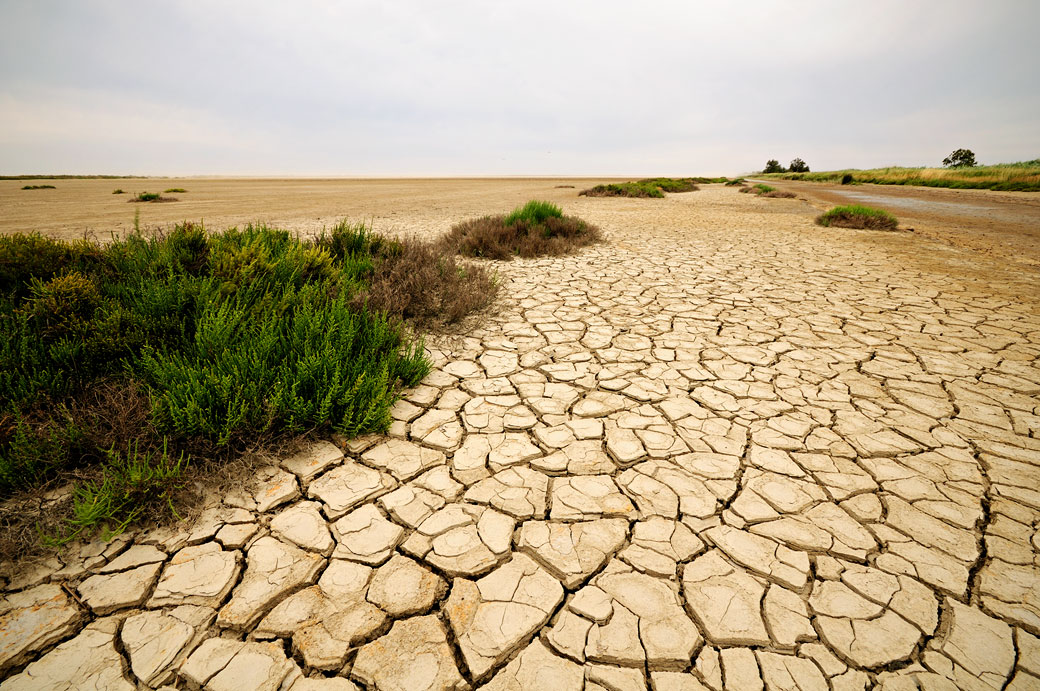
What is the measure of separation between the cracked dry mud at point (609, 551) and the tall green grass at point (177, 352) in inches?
11.8

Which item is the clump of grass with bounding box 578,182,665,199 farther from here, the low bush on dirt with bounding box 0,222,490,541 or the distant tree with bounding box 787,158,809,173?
the distant tree with bounding box 787,158,809,173

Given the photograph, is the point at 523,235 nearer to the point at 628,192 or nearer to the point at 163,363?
the point at 163,363

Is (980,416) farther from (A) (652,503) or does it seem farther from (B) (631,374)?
(A) (652,503)

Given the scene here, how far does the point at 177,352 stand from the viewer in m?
2.31

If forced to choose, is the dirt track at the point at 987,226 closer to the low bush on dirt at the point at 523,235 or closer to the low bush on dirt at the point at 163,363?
the low bush on dirt at the point at 523,235

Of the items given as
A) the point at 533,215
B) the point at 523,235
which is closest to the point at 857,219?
the point at 533,215

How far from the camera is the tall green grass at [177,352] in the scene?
1.97 m

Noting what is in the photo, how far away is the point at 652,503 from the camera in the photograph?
6.41 feet

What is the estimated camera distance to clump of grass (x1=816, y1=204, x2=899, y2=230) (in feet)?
33.4

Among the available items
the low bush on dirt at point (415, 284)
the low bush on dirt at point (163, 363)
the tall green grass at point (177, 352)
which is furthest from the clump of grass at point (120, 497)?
the low bush on dirt at point (415, 284)

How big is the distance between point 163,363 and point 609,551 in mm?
2325

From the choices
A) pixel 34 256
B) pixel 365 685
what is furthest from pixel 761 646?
pixel 34 256

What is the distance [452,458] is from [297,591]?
0.90 m

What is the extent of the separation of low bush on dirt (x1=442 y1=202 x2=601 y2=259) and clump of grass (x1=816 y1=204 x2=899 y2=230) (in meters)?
6.94
